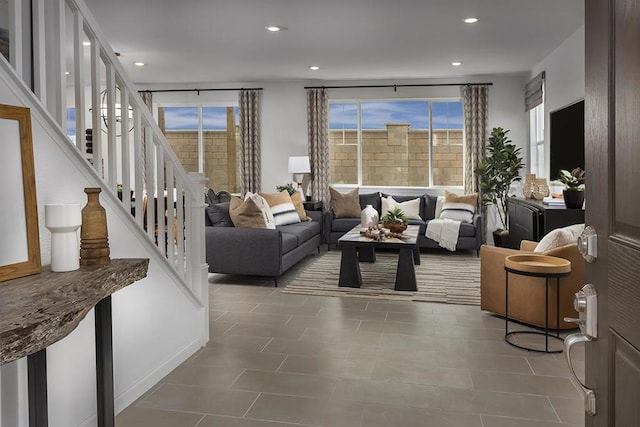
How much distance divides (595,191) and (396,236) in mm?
4633

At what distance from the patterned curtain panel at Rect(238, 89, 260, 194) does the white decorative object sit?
707 cm

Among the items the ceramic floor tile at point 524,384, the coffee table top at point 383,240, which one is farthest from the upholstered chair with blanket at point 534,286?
the coffee table top at point 383,240

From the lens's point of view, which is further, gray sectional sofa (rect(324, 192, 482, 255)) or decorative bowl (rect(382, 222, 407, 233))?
gray sectional sofa (rect(324, 192, 482, 255))

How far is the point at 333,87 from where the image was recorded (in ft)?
28.8

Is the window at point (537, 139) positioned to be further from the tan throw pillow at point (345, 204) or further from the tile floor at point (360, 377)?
the tile floor at point (360, 377)

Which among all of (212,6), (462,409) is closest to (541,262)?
(462,409)

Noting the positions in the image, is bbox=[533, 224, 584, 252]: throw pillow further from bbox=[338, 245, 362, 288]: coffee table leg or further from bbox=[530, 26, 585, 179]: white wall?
bbox=[530, 26, 585, 179]: white wall

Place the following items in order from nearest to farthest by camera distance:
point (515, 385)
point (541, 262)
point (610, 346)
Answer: point (610, 346) < point (515, 385) < point (541, 262)

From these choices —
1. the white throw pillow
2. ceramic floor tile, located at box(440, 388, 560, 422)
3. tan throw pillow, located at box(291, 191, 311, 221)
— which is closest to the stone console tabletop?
ceramic floor tile, located at box(440, 388, 560, 422)

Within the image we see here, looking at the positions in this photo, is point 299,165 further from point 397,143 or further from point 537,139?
point 537,139

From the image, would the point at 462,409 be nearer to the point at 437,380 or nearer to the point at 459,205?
the point at 437,380

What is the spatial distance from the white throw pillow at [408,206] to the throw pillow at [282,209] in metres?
1.57

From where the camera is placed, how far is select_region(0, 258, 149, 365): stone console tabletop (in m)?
1.29

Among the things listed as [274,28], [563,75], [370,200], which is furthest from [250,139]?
[563,75]
